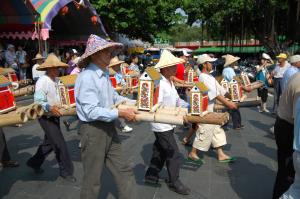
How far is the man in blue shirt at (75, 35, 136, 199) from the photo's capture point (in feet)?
10.2

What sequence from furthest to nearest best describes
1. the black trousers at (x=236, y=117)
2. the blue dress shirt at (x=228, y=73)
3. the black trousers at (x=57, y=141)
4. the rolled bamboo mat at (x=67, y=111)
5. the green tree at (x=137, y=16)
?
the green tree at (x=137, y=16) < the black trousers at (x=236, y=117) < the blue dress shirt at (x=228, y=73) < the black trousers at (x=57, y=141) < the rolled bamboo mat at (x=67, y=111)

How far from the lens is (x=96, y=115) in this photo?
3066mm

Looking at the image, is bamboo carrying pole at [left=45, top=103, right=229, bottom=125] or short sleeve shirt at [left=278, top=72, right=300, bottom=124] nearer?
short sleeve shirt at [left=278, top=72, right=300, bottom=124]

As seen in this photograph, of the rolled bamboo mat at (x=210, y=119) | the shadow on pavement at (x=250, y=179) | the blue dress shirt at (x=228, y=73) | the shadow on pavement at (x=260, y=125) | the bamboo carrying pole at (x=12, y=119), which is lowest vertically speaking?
the shadow on pavement at (x=250, y=179)

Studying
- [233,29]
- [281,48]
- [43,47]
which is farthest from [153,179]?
[233,29]

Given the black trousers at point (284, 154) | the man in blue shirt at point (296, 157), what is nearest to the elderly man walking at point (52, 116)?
the black trousers at point (284, 154)

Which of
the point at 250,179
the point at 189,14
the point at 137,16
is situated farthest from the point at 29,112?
the point at 189,14

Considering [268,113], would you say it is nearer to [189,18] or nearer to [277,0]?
[277,0]

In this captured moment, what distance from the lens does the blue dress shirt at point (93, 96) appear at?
10.1ft

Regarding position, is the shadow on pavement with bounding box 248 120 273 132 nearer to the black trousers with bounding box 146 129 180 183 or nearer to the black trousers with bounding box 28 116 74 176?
the black trousers with bounding box 146 129 180 183

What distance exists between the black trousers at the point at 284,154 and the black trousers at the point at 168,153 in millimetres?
1177

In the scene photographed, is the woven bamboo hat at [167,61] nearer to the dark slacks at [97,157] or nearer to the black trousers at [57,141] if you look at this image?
the dark slacks at [97,157]

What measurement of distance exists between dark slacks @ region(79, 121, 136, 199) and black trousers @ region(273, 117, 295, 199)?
1682mm

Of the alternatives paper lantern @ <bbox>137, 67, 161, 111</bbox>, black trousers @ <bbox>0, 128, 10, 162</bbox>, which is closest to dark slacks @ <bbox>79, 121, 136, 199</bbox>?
paper lantern @ <bbox>137, 67, 161, 111</bbox>
